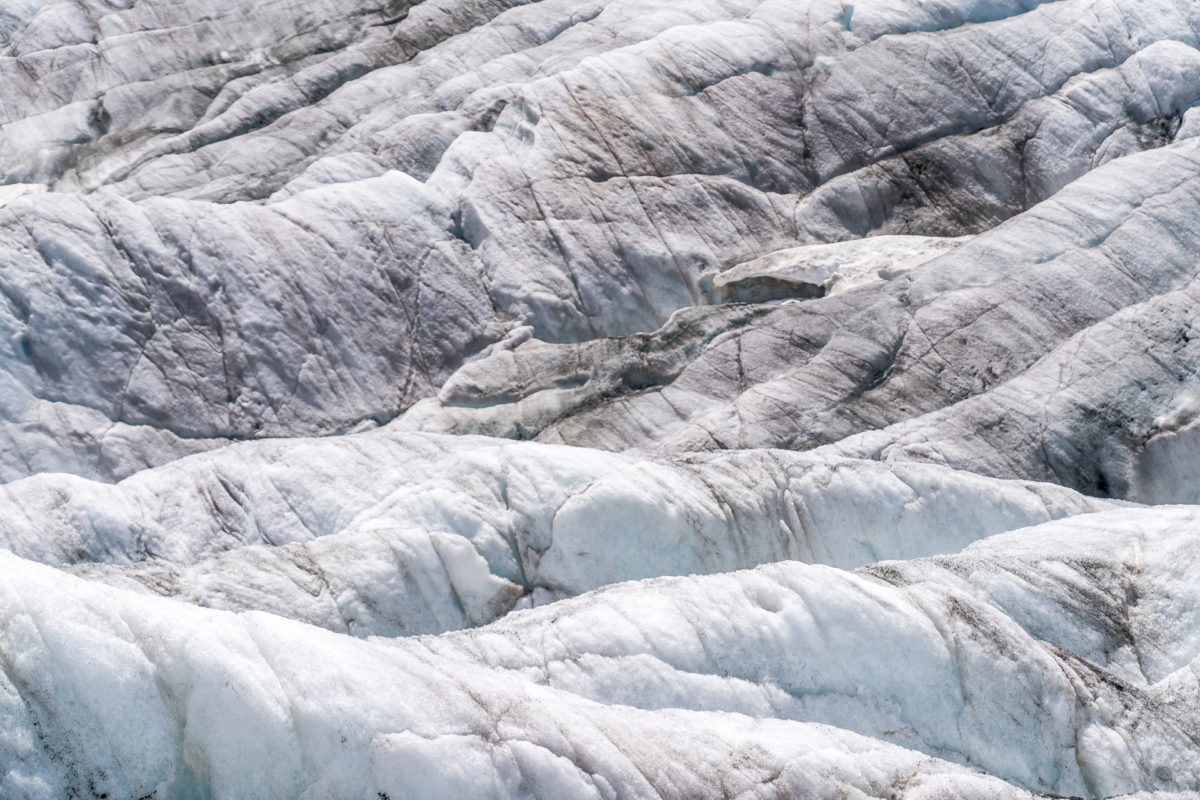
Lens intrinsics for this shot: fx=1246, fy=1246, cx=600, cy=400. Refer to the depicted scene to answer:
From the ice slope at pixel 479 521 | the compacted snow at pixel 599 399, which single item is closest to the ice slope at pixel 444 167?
the compacted snow at pixel 599 399

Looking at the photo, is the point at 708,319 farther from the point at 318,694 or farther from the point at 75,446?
the point at 318,694

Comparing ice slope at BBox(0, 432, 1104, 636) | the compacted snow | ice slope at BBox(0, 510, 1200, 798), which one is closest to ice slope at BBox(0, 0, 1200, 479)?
the compacted snow

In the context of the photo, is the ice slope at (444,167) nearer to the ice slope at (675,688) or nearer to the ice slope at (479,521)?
the ice slope at (479,521)

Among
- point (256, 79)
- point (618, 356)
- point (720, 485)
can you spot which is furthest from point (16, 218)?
point (720, 485)

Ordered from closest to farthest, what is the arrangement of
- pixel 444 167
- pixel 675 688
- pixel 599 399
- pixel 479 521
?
pixel 675 688
pixel 479 521
pixel 599 399
pixel 444 167

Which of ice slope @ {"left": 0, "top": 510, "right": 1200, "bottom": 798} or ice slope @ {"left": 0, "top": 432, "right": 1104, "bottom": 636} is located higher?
ice slope @ {"left": 0, "top": 510, "right": 1200, "bottom": 798}

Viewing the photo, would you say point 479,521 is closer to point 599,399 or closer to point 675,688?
point 675,688

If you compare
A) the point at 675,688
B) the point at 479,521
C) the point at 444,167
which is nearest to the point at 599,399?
the point at 479,521

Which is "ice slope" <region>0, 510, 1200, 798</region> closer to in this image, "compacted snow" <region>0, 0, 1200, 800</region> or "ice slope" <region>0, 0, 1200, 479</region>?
"compacted snow" <region>0, 0, 1200, 800</region>
